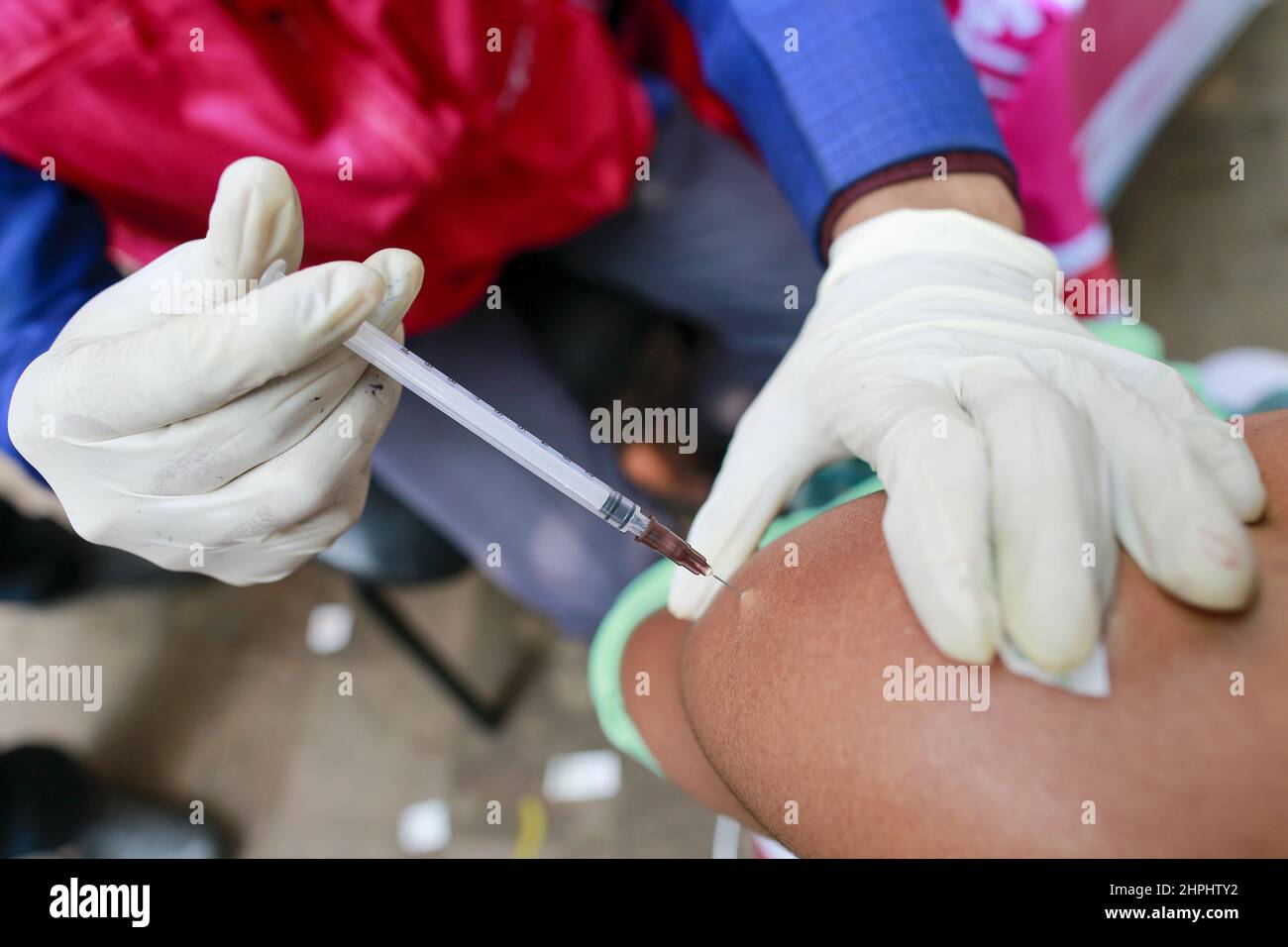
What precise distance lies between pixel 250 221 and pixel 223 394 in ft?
0.40

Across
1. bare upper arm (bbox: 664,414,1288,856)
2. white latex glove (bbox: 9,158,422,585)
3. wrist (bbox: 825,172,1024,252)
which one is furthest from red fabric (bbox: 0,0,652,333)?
bare upper arm (bbox: 664,414,1288,856)

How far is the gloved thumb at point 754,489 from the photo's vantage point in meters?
0.65

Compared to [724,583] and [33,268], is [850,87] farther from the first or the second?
[33,268]

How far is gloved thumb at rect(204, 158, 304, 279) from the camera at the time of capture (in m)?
0.52

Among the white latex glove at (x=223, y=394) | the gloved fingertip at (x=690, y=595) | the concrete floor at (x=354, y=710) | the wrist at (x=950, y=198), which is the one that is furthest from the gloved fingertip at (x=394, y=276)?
the concrete floor at (x=354, y=710)

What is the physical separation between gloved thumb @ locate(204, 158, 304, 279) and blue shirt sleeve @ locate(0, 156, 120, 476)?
0.27 metres

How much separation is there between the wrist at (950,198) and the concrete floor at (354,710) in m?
0.98

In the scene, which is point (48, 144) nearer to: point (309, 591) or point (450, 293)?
point (450, 293)

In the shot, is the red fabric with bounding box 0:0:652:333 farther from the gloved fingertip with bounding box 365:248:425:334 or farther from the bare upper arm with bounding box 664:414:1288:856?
the bare upper arm with bounding box 664:414:1288:856

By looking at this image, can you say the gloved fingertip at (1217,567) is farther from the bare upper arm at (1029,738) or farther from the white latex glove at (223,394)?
the white latex glove at (223,394)

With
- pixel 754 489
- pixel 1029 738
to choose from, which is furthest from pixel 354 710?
pixel 1029 738
